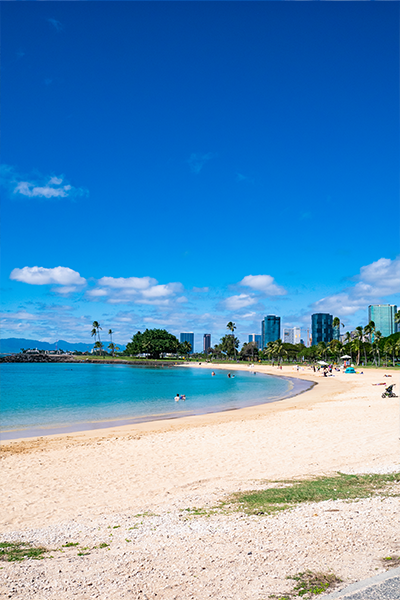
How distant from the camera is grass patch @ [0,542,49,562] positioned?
17.5 feet

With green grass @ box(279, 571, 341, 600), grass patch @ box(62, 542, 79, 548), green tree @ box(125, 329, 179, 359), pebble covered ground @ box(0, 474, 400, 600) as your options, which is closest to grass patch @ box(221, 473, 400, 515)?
pebble covered ground @ box(0, 474, 400, 600)

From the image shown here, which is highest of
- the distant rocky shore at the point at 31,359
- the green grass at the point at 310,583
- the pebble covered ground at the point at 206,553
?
the green grass at the point at 310,583

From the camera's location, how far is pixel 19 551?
221 inches

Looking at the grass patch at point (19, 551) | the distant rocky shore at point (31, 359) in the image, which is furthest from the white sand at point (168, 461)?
the distant rocky shore at point (31, 359)

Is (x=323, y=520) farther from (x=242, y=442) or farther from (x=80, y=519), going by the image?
(x=242, y=442)

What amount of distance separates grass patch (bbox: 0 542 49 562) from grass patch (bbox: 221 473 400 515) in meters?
3.26

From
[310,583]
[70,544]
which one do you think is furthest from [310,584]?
[70,544]

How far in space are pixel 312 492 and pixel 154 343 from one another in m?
154

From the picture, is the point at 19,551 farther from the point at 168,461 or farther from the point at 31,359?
the point at 31,359

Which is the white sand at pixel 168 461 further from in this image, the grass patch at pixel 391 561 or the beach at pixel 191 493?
the grass patch at pixel 391 561

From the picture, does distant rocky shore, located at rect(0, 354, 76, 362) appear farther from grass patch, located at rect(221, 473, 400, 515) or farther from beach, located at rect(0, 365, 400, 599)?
grass patch, located at rect(221, 473, 400, 515)

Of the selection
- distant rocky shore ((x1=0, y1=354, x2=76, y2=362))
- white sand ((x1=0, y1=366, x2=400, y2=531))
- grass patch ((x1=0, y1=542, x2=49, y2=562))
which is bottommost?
distant rocky shore ((x1=0, y1=354, x2=76, y2=362))

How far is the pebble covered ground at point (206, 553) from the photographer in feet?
13.9

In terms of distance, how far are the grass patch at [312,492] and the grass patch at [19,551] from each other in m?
3.26
